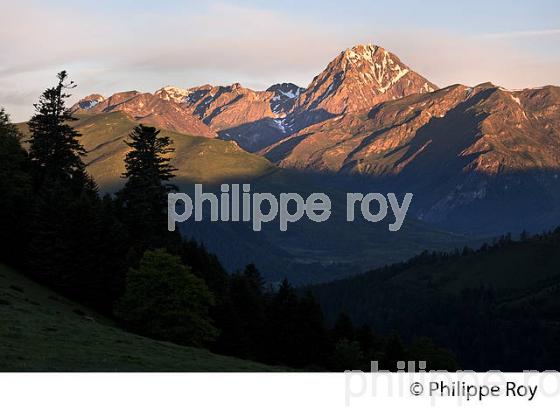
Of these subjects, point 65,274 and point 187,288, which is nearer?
point 187,288

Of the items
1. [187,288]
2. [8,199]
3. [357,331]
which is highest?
[8,199]

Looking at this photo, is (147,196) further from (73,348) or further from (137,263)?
(73,348)

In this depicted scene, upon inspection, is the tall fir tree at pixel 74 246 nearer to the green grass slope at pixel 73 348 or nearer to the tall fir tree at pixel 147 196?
the tall fir tree at pixel 147 196

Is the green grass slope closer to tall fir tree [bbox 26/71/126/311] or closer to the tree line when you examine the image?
the tree line

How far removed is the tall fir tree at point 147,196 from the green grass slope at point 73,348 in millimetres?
31763

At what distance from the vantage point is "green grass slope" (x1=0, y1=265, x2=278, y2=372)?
176 feet

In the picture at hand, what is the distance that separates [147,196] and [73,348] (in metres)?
60.2

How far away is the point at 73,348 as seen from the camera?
195ft

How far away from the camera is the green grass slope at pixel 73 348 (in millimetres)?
53719

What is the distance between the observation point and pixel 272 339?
4872 inches

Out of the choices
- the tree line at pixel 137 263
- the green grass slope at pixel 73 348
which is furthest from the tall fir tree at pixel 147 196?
Answer: the green grass slope at pixel 73 348

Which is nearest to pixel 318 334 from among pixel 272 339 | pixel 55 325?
pixel 272 339
